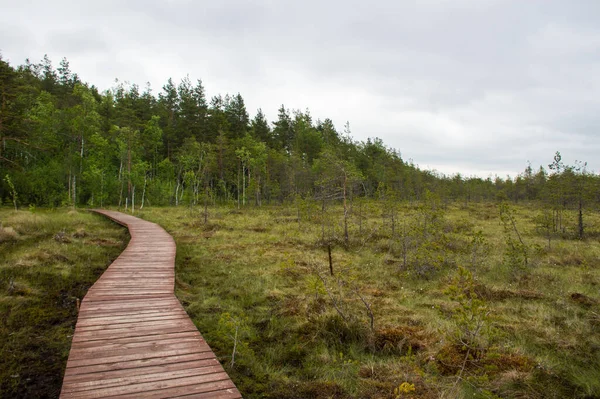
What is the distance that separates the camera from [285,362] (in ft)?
16.6

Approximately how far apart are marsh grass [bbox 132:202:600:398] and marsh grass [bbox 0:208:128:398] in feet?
7.57

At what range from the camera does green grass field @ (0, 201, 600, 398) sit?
14.0 feet

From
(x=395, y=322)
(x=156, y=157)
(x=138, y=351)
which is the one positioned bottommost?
(x=395, y=322)

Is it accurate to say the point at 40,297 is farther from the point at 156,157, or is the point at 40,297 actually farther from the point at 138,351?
the point at 156,157

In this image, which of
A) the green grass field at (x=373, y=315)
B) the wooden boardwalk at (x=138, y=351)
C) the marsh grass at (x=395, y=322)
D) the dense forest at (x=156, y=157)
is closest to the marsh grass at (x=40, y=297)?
the green grass field at (x=373, y=315)

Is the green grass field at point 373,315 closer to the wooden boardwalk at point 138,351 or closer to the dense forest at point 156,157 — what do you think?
the wooden boardwalk at point 138,351

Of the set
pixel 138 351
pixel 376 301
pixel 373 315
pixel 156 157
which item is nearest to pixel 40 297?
pixel 138 351

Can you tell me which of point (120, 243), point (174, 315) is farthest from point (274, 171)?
point (174, 315)

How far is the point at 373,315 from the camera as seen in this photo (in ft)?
21.6

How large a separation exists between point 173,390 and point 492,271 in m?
10.4

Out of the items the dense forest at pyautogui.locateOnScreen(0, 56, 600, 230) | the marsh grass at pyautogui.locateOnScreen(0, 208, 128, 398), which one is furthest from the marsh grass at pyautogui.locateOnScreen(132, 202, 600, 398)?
the dense forest at pyautogui.locateOnScreen(0, 56, 600, 230)

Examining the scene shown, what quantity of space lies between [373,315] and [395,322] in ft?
1.63

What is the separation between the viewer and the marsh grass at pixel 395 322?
423 centimetres

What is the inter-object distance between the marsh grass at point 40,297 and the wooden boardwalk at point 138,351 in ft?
2.29
